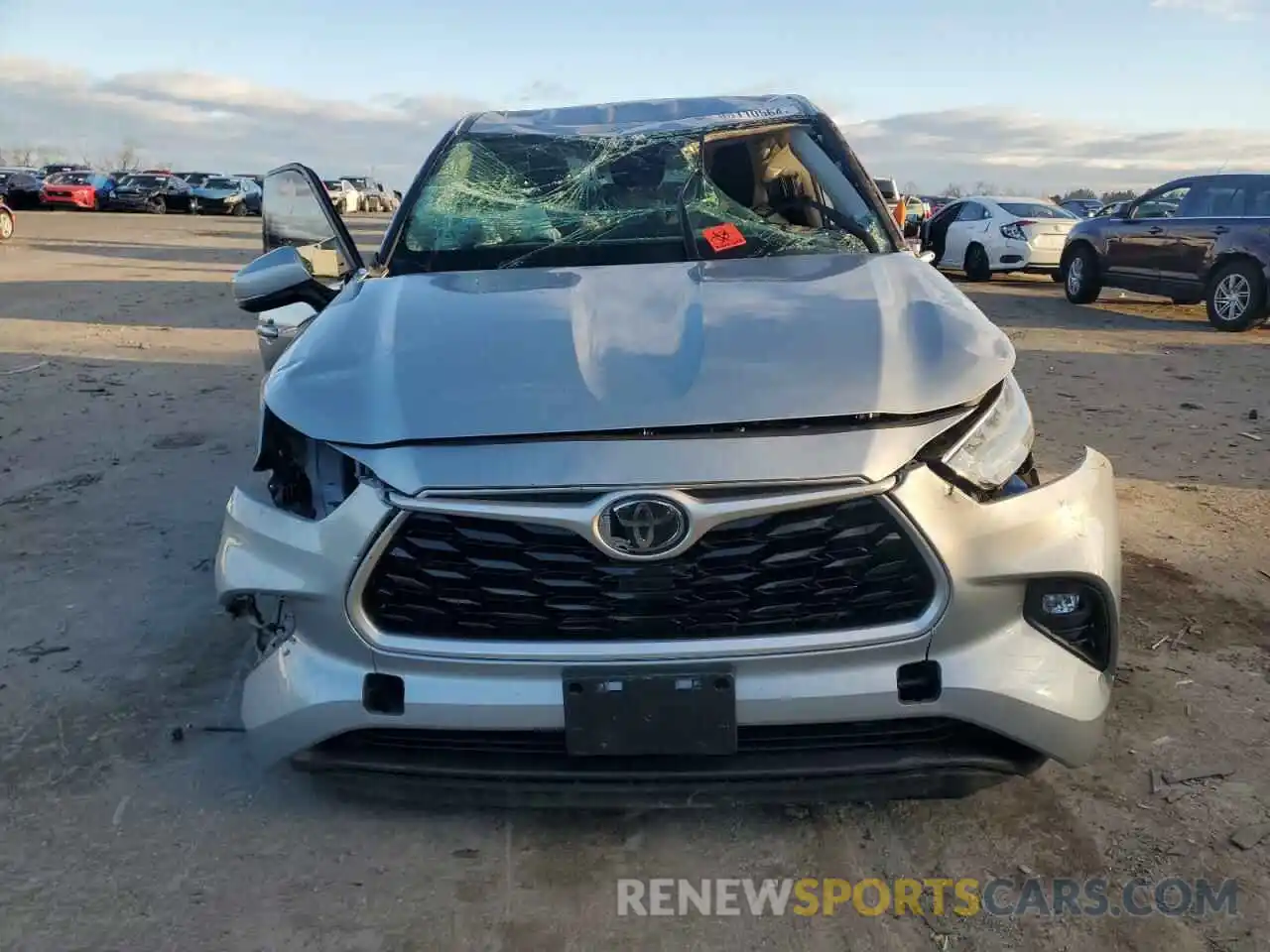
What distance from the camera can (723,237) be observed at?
3.37m

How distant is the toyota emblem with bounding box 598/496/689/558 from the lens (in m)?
2.04

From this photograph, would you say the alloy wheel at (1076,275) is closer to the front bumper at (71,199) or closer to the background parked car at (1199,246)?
the background parked car at (1199,246)

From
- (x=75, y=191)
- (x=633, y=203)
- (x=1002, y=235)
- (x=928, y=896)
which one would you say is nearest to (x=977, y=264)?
(x=1002, y=235)

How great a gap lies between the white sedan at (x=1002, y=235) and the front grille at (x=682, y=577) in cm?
1495

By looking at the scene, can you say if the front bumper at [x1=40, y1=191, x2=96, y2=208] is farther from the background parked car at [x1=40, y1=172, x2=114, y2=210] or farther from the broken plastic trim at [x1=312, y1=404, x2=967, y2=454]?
the broken plastic trim at [x1=312, y1=404, x2=967, y2=454]

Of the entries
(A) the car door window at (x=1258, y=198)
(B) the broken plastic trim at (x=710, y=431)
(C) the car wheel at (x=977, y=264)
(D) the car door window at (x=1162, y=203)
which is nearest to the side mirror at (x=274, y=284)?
(B) the broken plastic trim at (x=710, y=431)

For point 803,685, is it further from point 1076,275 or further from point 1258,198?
point 1076,275

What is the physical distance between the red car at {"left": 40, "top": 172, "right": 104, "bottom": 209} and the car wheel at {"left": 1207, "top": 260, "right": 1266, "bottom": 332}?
1519 inches

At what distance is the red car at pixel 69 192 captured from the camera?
37625mm

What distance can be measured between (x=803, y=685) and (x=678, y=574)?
343 mm

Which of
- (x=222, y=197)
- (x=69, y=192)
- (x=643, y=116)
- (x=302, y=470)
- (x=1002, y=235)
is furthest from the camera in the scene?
(x=222, y=197)

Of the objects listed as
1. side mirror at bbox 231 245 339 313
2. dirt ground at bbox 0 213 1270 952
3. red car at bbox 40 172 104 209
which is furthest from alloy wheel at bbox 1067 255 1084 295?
red car at bbox 40 172 104 209

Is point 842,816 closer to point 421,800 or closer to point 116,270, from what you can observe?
point 421,800

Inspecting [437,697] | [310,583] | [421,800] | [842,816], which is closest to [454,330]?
[310,583]
